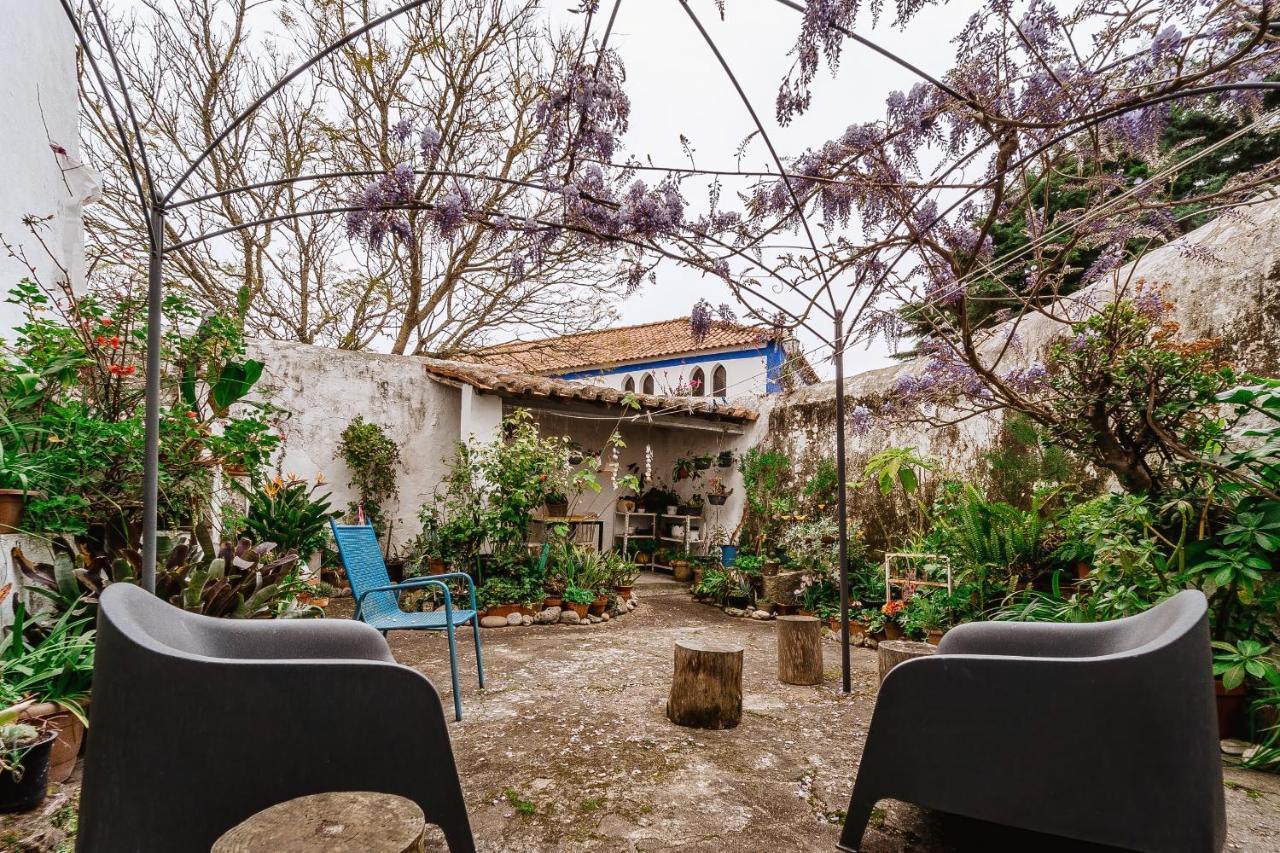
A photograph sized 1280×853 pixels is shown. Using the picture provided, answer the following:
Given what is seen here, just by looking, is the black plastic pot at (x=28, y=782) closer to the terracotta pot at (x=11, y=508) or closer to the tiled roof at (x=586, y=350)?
the terracotta pot at (x=11, y=508)

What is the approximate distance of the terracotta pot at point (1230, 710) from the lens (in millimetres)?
2613

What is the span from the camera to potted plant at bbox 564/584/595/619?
17.2 ft

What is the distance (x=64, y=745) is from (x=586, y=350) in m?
8.38

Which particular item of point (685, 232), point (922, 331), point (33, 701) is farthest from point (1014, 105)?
point (33, 701)

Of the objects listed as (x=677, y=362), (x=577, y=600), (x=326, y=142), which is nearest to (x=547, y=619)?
(x=577, y=600)

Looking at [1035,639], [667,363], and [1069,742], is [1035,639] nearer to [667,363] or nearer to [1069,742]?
[1069,742]

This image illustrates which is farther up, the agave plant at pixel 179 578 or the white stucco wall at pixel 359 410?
the white stucco wall at pixel 359 410

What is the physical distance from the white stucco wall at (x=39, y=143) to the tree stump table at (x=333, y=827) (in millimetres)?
3310

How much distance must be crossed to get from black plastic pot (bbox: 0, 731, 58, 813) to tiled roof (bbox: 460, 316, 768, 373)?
7052 millimetres

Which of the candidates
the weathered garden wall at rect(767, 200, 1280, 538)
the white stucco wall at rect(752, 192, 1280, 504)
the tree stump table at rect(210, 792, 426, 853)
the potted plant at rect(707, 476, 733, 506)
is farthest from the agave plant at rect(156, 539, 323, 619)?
the potted plant at rect(707, 476, 733, 506)

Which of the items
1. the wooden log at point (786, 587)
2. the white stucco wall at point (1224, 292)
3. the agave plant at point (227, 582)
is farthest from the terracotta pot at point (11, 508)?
the wooden log at point (786, 587)

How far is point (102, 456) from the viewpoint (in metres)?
2.70

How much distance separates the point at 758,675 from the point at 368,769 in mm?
2895

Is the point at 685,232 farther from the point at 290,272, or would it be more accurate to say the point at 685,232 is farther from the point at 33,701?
the point at 290,272
